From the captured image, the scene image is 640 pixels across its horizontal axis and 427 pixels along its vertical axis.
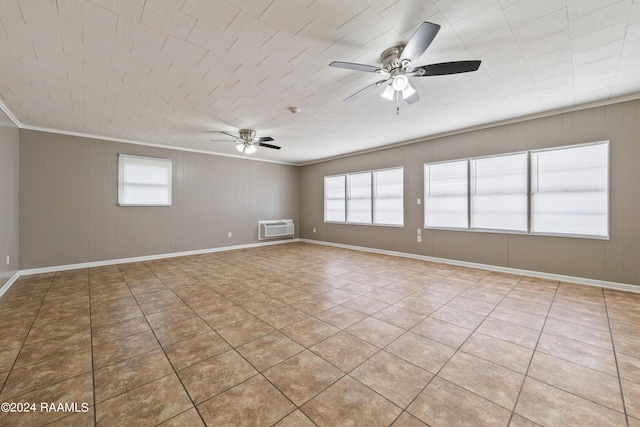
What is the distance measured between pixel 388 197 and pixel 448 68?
4304 mm

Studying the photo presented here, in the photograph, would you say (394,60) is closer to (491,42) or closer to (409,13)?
(409,13)

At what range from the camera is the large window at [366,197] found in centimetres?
621

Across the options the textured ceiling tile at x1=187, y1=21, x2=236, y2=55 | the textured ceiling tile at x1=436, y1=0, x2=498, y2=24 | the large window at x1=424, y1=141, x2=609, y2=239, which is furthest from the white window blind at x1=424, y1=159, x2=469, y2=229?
the textured ceiling tile at x1=187, y1=21, x2=236, y2=55

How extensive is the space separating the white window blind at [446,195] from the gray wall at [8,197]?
7161 mm

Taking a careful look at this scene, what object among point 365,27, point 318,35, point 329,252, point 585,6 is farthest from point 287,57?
point 329,252

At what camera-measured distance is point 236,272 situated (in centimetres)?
462

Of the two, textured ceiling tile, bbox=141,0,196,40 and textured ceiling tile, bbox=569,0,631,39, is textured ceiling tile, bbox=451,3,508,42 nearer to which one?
textured ceiling tile, bbox=569,0,631,39

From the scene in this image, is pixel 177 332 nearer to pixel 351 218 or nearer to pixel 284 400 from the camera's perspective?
pixel 284 400

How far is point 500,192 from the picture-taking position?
15.2ft

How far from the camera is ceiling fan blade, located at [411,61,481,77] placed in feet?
6.95

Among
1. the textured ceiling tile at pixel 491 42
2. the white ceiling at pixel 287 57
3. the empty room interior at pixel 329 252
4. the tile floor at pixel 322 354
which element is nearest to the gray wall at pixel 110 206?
the empty room interior at pixel 329 252

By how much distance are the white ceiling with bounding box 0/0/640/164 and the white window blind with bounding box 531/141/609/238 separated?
31.2 inches

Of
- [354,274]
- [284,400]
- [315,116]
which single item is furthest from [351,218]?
[284,400]

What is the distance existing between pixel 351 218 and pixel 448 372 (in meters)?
5.58
